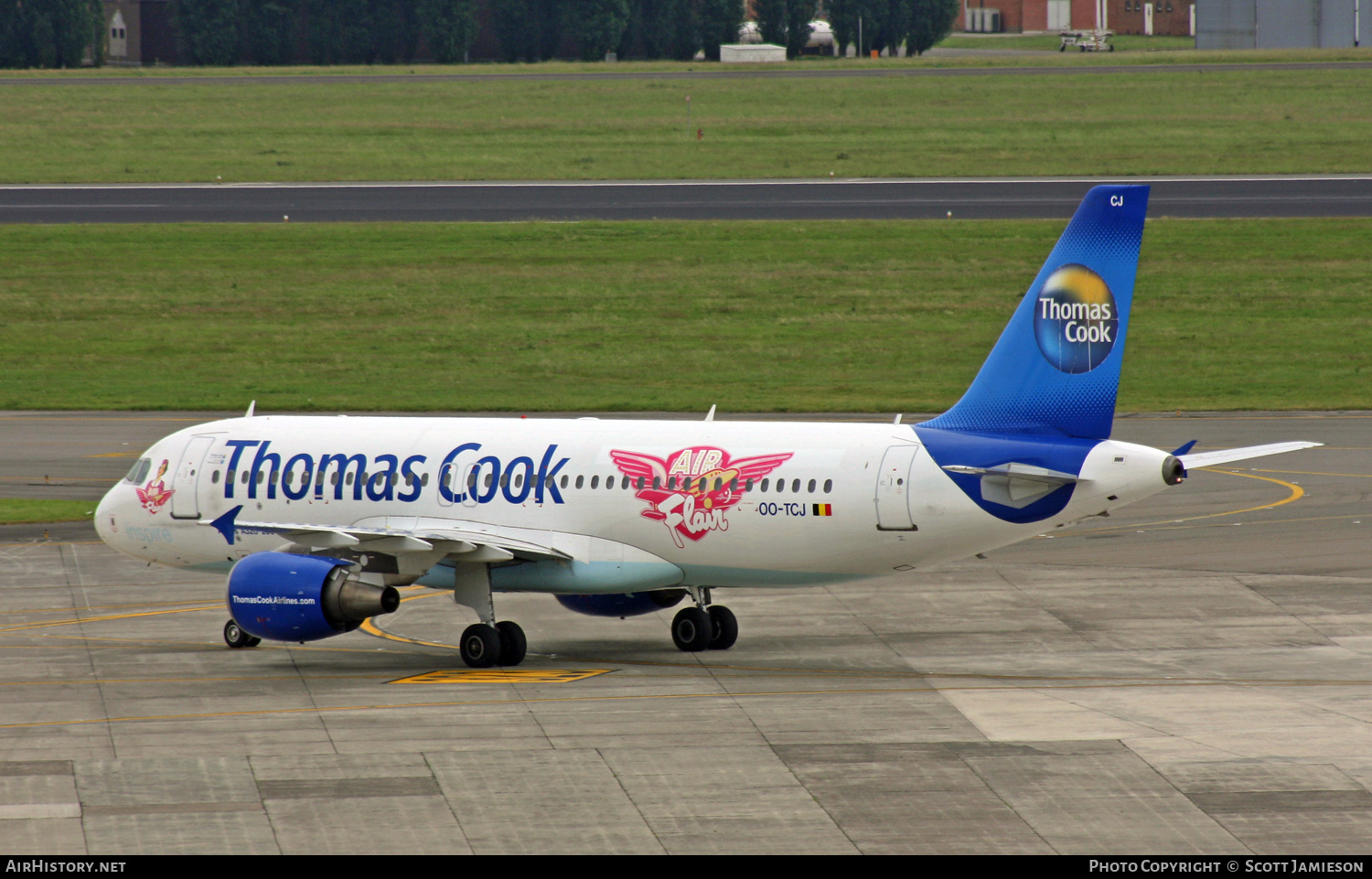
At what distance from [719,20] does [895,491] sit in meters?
147

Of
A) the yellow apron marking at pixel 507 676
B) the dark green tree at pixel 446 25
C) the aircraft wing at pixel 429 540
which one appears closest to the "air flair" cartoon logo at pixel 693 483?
the aircraft wing at pixel 429 540

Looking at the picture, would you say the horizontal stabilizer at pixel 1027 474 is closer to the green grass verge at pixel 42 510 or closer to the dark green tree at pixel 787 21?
the green grass verge at pixel 42 510

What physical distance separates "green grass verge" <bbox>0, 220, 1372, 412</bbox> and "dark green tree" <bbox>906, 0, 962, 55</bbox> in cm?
9569

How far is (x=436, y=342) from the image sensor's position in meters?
78.4

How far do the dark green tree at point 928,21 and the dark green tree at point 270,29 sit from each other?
60299 millimetres

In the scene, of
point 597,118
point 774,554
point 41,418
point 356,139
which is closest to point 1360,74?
point 597,118

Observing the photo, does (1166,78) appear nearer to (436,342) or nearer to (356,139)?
(356,139)

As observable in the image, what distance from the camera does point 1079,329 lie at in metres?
31.1

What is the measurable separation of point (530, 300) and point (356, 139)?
4181 centimetres

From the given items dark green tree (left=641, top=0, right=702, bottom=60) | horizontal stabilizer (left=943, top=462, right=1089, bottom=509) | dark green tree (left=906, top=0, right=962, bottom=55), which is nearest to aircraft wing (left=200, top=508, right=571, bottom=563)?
horizontal stabilizer (left=943, top=462, right=1089, bottom=509)

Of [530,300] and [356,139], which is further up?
[356,139]

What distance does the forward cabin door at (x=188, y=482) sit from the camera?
122 ft

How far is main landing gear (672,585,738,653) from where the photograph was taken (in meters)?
35.0

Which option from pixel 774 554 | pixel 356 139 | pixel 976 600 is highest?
pixel 356 139
